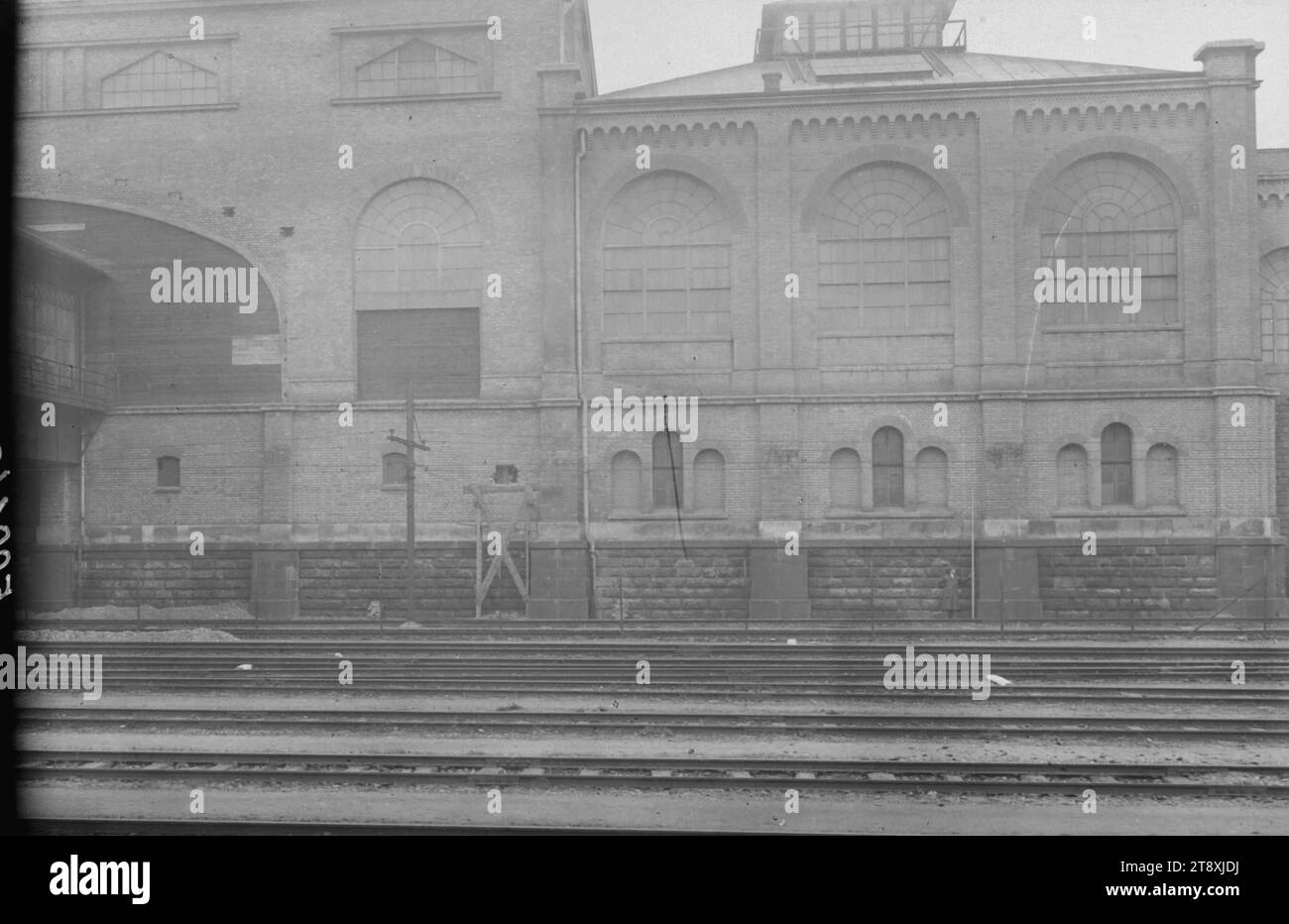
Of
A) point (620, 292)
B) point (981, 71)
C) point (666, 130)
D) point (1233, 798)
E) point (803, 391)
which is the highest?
point (981, 71)

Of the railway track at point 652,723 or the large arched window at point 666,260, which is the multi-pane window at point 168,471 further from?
the railway track at point 652,723

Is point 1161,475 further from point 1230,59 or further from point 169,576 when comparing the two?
point 169,576

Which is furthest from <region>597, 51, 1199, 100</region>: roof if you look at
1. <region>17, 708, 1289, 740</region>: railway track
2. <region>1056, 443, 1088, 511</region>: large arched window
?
<region>17, 708, 1289, 740</region>: railway track

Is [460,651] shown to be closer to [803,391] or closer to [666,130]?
[803,391]

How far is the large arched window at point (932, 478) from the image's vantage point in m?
23.9

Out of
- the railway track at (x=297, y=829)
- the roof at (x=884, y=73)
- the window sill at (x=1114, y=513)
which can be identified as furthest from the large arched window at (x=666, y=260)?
the railway track at (x=297, y=829)

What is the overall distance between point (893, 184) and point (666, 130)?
18.9ft

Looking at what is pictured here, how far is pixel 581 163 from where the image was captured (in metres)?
24.6

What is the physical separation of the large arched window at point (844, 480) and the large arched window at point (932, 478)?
4.78 feet

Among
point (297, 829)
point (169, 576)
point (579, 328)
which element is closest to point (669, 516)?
point (579, 328)

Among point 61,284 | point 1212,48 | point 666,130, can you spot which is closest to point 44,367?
point 61,284

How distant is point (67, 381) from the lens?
947 inches

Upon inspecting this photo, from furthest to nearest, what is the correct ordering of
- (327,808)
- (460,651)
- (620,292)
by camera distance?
(620,292)
(460,651)
(327,808)

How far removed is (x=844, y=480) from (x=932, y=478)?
2.11 m
